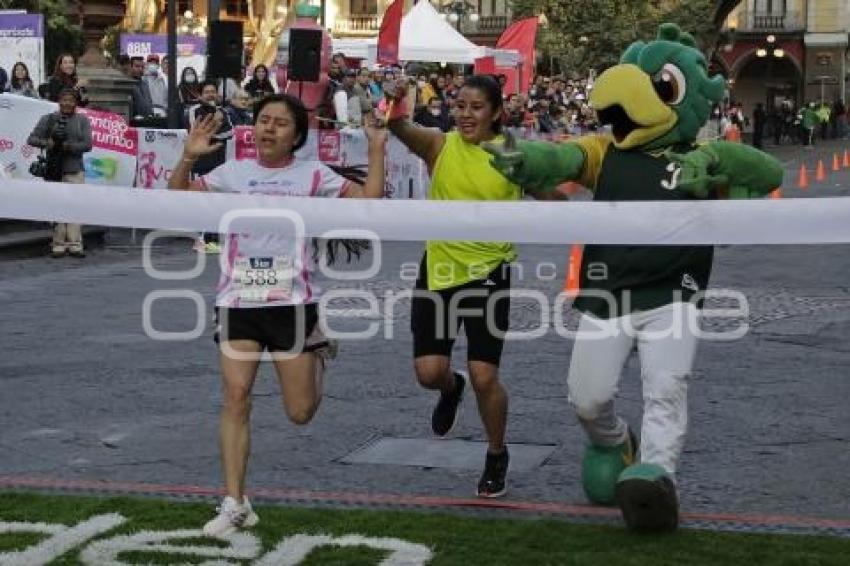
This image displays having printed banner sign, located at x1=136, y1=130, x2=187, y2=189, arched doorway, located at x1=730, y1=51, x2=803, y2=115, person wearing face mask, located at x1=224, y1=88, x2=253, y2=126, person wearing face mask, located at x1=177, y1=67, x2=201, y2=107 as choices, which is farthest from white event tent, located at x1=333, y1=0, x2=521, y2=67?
arched doorway, located at x1=730, y1=51, x2=803, y2=115

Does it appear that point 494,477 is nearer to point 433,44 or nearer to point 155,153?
point 155,153

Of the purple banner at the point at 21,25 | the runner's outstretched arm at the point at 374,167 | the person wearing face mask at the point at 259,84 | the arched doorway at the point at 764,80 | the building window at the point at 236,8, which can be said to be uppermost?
the building window at the point at 236,8

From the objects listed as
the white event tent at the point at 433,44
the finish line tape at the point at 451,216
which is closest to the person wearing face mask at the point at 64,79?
the white event tent at the point at 433,44

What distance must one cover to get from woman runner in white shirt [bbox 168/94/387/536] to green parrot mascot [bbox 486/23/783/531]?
2.50ft

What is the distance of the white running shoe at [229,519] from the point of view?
5504mm

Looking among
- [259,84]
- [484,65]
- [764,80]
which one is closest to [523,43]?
[484,65]

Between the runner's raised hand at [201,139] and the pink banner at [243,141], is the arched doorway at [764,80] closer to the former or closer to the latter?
the pink banner at [243,141]

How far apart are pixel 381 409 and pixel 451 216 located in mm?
3012

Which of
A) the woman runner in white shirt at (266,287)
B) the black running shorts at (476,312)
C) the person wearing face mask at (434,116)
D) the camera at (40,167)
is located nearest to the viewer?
the woman runner in white shirt at (266,287)

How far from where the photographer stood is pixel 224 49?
56.2ft

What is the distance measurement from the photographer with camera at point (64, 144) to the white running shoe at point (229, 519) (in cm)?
1090

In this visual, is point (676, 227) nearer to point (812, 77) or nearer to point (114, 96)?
point (114, 96)

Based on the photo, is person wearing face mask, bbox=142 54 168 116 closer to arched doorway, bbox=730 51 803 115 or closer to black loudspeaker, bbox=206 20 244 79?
black loudspeaker, bbox=206 20 244 79

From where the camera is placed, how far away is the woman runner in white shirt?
18.4 feet
